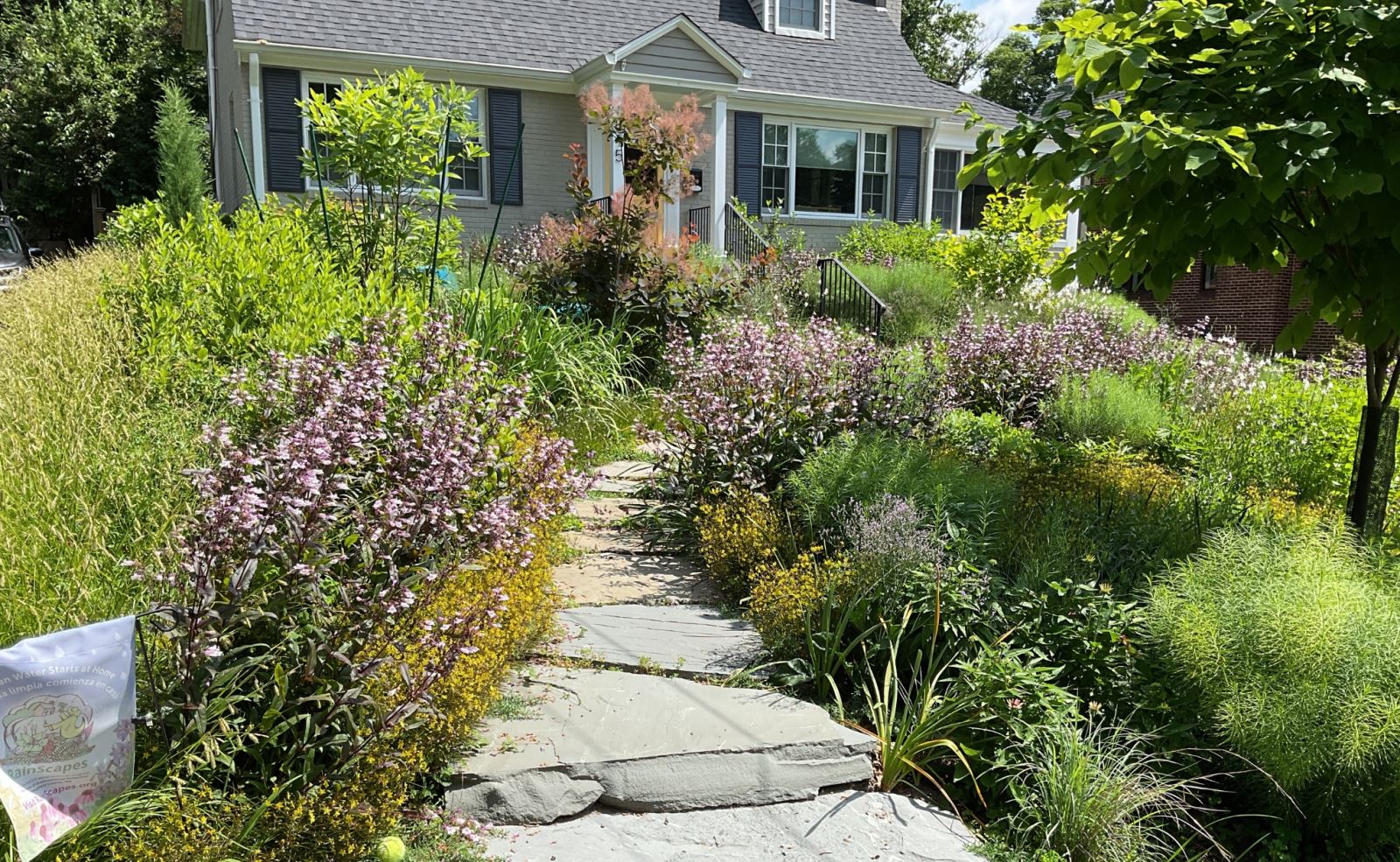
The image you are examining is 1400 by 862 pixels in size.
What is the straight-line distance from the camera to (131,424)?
351 centimetres

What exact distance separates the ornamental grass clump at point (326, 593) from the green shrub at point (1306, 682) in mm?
2226

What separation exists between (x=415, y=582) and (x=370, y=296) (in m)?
2.25

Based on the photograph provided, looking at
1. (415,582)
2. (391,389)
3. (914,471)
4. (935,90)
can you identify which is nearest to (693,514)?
(914,471)

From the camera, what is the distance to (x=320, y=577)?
244cm

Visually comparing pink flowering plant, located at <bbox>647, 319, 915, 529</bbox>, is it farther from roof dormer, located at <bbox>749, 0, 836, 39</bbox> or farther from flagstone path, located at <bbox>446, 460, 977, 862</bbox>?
roof dormer, located at <bbox>749, 0, 836, 39</bbox>

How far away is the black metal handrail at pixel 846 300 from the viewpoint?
10492 mm

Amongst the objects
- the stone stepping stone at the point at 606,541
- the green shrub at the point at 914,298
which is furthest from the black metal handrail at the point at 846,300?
the stone stepping stone at the point at 606,541

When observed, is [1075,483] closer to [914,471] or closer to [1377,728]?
[914,471]

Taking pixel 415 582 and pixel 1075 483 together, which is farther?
pixel 1075 483

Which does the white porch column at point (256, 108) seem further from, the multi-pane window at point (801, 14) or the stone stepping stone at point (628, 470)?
the multi-pane window at point (801, 14)

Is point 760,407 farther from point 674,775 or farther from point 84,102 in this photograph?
point 84,102

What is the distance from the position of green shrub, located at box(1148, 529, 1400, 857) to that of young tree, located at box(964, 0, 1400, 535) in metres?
1.04

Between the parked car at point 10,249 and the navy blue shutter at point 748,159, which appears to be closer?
the parked car at point 10,249

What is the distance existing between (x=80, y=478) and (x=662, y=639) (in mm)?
2098
